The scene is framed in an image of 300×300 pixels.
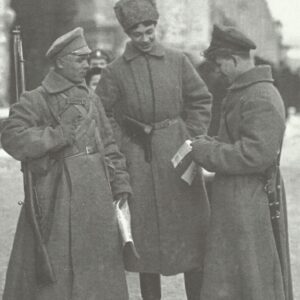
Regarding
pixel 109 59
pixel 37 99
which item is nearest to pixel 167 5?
pixel 109 59

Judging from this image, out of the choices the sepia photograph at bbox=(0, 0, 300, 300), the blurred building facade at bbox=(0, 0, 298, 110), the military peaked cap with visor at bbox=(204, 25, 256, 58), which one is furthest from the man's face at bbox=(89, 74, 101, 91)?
the blurred building facade at bbox=(0, 0, 298, 110)

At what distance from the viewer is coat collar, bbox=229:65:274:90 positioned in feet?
13.2

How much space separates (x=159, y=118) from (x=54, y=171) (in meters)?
0.89

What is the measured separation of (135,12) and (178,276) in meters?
2.39

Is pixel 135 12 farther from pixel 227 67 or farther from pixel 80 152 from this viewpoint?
pixel 80 152

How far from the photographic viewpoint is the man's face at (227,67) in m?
4.10

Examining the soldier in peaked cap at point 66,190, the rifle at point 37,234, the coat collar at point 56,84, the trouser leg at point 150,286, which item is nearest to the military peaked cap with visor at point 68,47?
the soldier in peaked cap at point 66,190

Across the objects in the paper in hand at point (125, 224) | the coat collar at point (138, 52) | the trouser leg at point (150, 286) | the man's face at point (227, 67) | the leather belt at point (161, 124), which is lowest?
the trouser leg at point (150, 286)

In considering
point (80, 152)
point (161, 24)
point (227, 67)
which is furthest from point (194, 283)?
point (161, 24)

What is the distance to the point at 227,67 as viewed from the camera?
4117 millimetres

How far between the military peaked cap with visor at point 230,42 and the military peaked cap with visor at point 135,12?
2.05 ft

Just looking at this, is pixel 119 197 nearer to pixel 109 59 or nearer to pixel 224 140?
pixel 224 140

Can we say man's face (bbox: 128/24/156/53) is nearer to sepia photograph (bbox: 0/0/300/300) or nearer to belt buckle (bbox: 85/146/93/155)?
sepia photograph (bbox: 0/0/300/300)

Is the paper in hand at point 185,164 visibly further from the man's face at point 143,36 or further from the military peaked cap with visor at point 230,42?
the man's face at point 143,36
